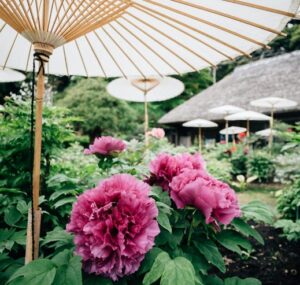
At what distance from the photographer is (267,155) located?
30.1 ft

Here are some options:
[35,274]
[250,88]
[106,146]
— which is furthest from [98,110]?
[35,274]

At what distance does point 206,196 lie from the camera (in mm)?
956

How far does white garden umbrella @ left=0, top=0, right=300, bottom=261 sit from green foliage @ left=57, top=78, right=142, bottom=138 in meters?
12.8

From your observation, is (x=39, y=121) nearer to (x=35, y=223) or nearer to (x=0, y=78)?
(x=35, y=223)

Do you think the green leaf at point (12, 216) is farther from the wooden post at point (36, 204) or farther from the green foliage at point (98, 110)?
the green foliage at point (98, 110)

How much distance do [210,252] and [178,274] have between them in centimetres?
31

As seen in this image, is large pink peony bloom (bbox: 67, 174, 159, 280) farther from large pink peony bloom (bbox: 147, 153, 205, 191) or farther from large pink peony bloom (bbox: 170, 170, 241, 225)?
large pink peony bloom (bbox: 147, 153, 205, 191)

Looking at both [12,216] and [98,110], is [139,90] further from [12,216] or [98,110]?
[98,110]

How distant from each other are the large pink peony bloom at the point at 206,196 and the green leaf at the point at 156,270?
196 mm

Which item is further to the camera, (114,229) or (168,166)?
(168,166)

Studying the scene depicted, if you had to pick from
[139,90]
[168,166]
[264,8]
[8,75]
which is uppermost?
[8,75]

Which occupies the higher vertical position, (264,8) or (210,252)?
(264,8)

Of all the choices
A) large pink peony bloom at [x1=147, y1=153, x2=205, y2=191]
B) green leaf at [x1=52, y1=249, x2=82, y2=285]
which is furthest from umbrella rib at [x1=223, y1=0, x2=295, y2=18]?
green leaf at [x1=52, y1=249, x2=82, y2=285]

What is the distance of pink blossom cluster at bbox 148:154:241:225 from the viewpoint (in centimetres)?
96
